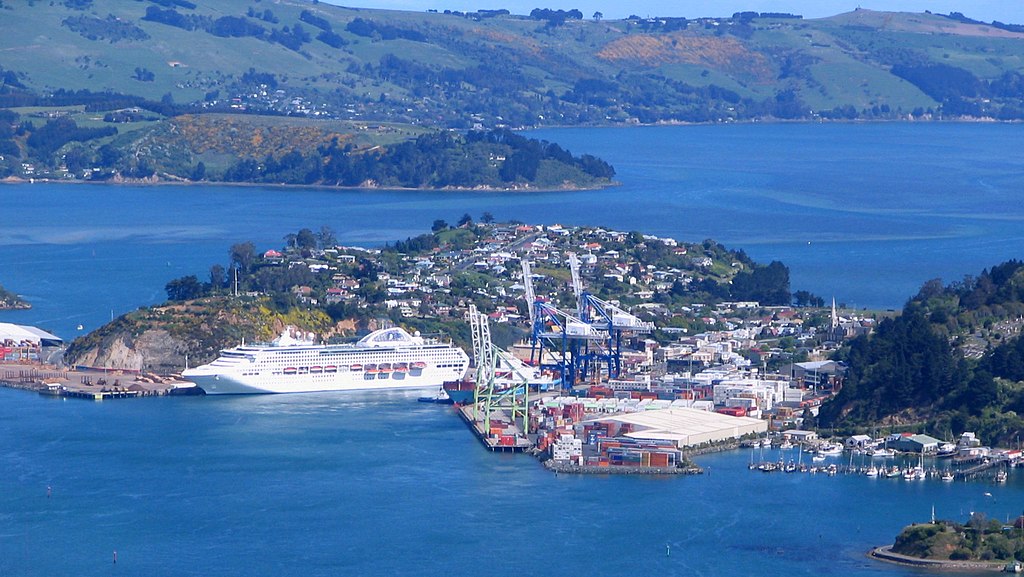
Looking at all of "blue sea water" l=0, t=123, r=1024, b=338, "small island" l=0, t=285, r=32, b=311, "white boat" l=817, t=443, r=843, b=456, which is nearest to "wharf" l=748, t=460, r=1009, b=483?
"white boat" l=817, t=443, r=843, b=456

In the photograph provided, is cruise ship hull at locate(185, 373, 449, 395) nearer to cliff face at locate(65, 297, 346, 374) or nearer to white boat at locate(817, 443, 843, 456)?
cliff face at locate(65, 297, 346, 374)

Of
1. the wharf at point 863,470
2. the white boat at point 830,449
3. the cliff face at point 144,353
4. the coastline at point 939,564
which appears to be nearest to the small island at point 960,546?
the coastline at point 939,564

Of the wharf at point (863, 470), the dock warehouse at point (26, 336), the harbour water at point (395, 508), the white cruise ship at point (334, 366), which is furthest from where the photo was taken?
the dock warehouse at point (26, 336)

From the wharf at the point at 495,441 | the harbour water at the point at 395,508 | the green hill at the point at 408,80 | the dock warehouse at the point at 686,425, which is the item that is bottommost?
the harbour water at the point at 395,508

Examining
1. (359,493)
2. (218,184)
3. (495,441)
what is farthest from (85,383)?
(218,184)

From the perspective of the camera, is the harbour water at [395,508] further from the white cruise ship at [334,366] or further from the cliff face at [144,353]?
the cliff face at [144,353]

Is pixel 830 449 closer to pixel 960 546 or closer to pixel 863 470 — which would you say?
pixel 863 470

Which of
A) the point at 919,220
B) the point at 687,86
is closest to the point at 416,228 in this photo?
the point at 919,220

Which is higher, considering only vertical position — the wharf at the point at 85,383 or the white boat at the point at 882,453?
the white boat at the point at 882,453
